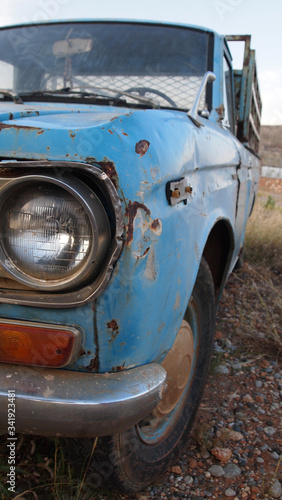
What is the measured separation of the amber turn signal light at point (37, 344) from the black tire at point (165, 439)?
423 mm

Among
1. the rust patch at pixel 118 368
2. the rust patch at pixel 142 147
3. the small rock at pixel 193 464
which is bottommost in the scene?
the small rock at pixel 193 464

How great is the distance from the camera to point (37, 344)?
3.39ft

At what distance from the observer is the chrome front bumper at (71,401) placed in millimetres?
992

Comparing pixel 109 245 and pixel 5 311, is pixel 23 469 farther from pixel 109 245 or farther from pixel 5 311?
pixel 109 245

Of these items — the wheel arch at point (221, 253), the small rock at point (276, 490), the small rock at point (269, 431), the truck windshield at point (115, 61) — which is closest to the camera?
the small rock at point (276, 490)

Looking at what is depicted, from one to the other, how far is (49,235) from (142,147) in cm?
33

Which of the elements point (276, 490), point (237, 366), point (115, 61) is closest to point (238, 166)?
point (115, 61)

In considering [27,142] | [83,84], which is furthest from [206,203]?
[83,84]

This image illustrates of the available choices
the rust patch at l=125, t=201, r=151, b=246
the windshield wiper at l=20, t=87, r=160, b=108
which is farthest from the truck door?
the rust patch at l=125, t=201, r=151, b=246

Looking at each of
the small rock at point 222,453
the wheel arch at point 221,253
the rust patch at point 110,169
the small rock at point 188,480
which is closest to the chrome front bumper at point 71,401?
the rust patch at point 110,169

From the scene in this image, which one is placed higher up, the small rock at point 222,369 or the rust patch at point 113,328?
the rust patch at point 113,328

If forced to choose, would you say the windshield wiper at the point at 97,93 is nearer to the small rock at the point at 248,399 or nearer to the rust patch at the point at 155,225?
the rust patch at the point at 155,225

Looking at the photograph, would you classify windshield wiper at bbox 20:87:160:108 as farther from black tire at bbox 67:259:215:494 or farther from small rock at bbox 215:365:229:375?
small rock at bbox 215:365:229:375

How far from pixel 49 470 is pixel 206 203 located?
3.65ft
